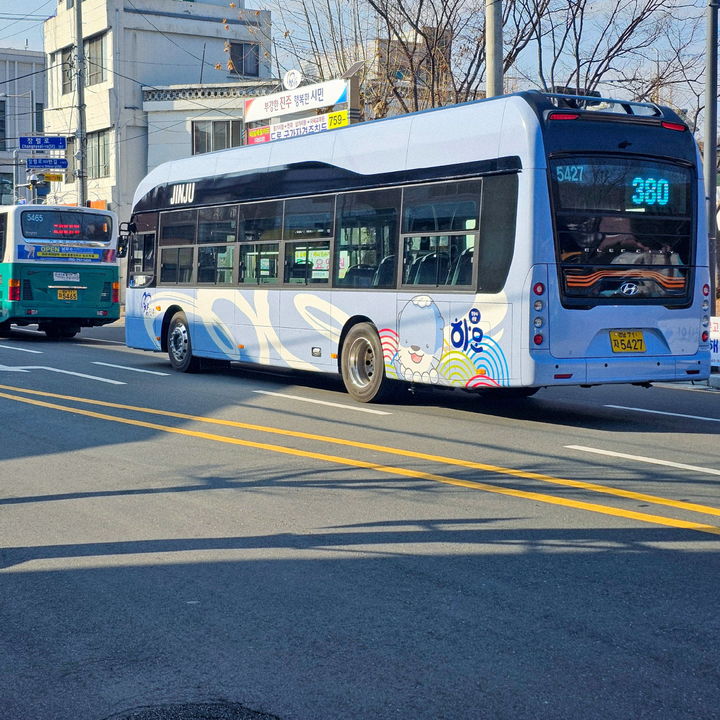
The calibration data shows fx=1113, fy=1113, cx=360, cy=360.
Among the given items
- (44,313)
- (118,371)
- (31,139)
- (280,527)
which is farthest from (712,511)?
(31,139)

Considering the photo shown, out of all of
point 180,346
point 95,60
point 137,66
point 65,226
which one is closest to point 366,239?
point 180,346

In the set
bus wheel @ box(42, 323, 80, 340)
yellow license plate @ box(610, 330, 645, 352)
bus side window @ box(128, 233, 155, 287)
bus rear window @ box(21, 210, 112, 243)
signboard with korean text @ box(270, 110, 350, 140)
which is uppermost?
signboard with korean text @ box(270, 110, 350, 140)

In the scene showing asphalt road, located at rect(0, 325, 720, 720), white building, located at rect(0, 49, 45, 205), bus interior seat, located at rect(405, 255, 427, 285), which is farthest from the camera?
white building, located at rect(0, 49, 45, 205)

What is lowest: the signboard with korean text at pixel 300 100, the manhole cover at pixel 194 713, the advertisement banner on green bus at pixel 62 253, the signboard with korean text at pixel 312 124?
the manhole cover at pixel 194 713

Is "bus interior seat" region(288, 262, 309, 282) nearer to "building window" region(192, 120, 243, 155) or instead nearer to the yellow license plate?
the yellow license plate

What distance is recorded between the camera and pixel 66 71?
46.9 metres

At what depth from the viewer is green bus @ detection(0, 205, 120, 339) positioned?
Answer: 2478 centimetres

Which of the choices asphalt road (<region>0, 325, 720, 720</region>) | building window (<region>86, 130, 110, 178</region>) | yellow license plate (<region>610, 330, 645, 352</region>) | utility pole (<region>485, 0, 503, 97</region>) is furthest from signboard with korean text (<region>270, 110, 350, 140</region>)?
building window (<region>86, 130, 110, 178</region>)

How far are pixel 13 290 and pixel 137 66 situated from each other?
20.3 m

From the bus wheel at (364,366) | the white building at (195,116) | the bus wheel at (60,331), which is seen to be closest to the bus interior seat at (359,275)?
the bus wheel at (364,366)

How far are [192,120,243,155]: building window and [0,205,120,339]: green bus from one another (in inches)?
582

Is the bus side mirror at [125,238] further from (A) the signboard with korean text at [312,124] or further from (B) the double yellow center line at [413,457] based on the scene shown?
(B) the double yellow center line at [413,457]

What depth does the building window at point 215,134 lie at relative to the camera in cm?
4016

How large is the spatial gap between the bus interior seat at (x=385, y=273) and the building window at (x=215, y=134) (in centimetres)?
2829
